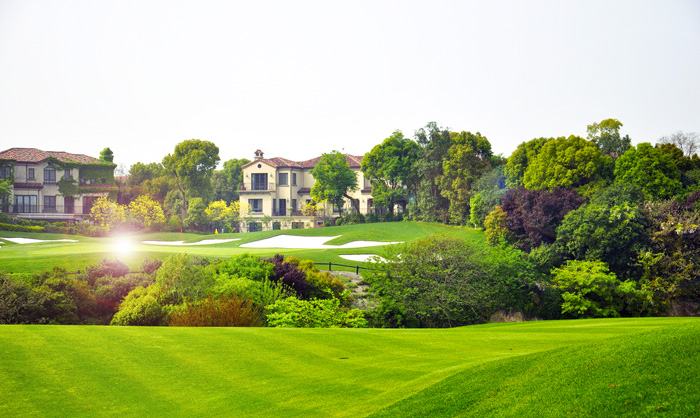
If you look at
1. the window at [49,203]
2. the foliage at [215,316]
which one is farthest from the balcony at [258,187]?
the foliage at [215,316]

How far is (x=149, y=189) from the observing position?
165 ft

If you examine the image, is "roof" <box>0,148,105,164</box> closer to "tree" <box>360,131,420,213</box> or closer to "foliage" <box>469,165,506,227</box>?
"tree" <box>360,131,420,213</box>

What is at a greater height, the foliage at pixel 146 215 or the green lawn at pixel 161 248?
the foliage at pixel 146 215

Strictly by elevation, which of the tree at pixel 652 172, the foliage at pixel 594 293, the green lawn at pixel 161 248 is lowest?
the foliage at pixel 594 293

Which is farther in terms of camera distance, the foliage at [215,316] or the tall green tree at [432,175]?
the tall green tree at [432,175]

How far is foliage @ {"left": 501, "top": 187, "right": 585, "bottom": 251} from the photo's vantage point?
28422 millimetres

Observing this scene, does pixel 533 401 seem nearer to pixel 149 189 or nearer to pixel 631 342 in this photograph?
pixel 631 342

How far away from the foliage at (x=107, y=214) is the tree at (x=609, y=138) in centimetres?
3403

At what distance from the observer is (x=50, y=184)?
39812 millimetres

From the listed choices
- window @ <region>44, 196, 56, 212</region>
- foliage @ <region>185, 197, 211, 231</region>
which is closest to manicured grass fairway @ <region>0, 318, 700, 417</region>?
window @ <region>44, 196, 56, 212</region>

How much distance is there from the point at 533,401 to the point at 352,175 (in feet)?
162

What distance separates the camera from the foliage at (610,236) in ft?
83.5

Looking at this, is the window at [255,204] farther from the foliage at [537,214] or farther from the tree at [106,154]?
the foliage at [537,214]

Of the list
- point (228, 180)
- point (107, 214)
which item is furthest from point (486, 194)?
point (228, 180)
